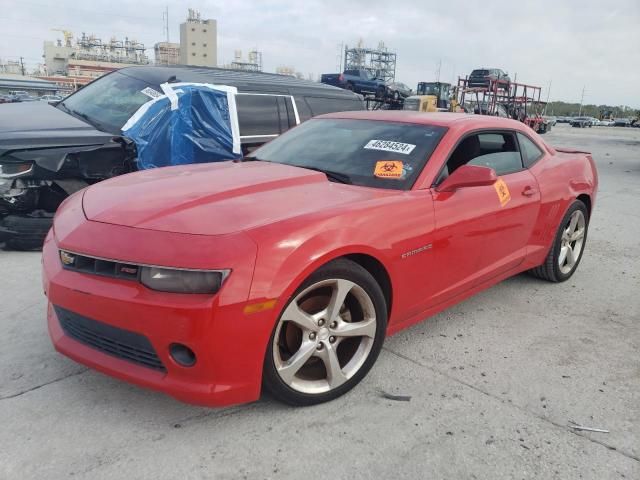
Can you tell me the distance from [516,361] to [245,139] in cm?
394

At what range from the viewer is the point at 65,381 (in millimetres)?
2551

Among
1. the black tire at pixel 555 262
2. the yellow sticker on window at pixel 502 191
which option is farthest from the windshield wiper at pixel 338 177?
the black tire at pixel 555 262

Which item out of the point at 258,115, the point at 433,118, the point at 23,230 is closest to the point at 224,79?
the point at 258,115

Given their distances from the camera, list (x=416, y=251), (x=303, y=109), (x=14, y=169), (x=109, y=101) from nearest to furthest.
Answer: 1. (x=416, y=251)
2. (x=14, y=169)
3. (x=109, y=101)
4. (x=303, y=109)

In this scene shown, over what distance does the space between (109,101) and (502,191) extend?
15.0ft

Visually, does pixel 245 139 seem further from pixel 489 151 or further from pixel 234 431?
pixel 234 431

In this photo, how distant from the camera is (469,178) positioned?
2.85 m

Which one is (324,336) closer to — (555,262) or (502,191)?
(502,191)

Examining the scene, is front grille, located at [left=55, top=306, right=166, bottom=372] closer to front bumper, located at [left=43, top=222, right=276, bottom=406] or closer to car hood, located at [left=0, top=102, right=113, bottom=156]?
front bumper, located at [left=43, top=222, right=276, bottom=406]

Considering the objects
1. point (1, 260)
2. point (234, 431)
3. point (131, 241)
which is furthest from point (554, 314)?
point (1, 260)

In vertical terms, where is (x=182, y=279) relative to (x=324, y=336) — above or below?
above

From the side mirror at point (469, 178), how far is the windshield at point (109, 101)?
3.73 m

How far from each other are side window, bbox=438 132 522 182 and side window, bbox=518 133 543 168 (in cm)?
8

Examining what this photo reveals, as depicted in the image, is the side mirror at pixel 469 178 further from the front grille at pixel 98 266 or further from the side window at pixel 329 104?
the side window at pixel 329 104
